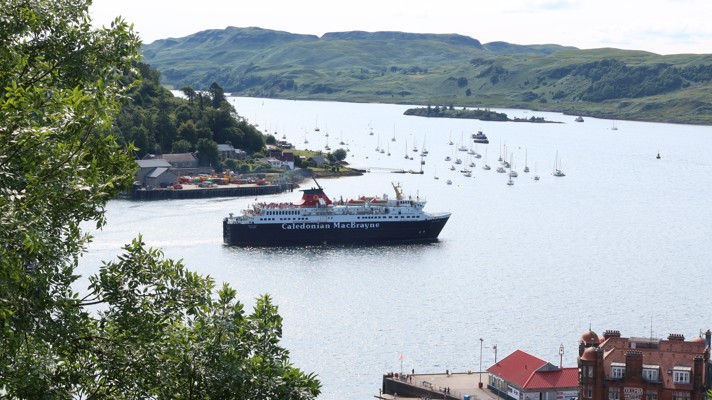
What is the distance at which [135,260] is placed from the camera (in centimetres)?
1523

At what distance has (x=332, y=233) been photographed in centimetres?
9862

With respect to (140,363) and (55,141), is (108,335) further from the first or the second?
(55,141)

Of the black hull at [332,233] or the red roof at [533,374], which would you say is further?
the black hull at [332,233]

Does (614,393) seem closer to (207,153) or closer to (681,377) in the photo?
(681,377)

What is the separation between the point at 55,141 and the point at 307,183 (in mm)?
129531

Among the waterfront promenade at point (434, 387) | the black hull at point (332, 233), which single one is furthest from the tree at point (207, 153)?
the waterfront promenade at point (434, 387)

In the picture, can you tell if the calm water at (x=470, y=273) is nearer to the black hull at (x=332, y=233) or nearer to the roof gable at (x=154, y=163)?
the black hull at (x=332, y=233)

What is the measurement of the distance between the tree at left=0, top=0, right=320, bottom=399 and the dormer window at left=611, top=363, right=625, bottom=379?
3062cm

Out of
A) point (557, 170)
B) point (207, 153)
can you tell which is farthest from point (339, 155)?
point (557, 170)

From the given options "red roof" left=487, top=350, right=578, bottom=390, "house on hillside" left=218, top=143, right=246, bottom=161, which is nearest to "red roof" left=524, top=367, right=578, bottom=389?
"red roof" left=487, top=350, right=578, bottom=390

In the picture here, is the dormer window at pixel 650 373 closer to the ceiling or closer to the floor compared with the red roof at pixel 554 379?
closer to the ceiling

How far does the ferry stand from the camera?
96.9 meters

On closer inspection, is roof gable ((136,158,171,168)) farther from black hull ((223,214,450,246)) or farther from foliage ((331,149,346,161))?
black hull ((223,214,450,246))

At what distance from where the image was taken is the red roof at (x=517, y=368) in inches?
1960
